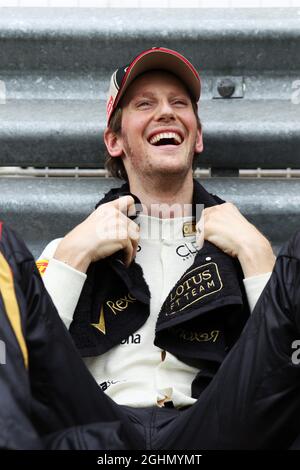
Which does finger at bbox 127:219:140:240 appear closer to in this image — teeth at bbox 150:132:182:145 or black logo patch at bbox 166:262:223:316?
black logo patch at bbox 166:262:223:316

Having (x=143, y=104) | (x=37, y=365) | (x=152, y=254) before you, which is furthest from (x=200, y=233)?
(x=37, y=365)

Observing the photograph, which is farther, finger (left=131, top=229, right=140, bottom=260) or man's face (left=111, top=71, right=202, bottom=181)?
man's face (left=111, top=71, right=202, bottom=181)

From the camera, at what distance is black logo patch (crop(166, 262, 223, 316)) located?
5.91 ft

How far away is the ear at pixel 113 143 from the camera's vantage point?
2182mm

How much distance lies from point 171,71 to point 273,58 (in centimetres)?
30

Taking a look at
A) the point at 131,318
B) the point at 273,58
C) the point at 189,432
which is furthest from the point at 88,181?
the point at 189,432

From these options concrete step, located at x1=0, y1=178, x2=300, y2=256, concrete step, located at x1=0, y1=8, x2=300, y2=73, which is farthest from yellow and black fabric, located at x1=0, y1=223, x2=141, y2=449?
concrete step, located at x1=0, y1=8, x2=300, y2=73

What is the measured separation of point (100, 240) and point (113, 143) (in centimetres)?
42

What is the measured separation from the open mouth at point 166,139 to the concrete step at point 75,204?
206 millimetres

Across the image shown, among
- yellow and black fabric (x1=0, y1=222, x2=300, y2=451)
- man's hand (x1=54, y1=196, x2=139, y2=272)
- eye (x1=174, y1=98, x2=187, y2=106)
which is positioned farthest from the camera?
eye (x1=174, y1=98, x2=187, y2=106)

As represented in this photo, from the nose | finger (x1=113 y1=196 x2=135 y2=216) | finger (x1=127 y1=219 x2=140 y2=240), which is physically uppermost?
the nose

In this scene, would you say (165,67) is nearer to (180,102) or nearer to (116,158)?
(180,102)

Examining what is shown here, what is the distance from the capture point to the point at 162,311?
6.00 ft
